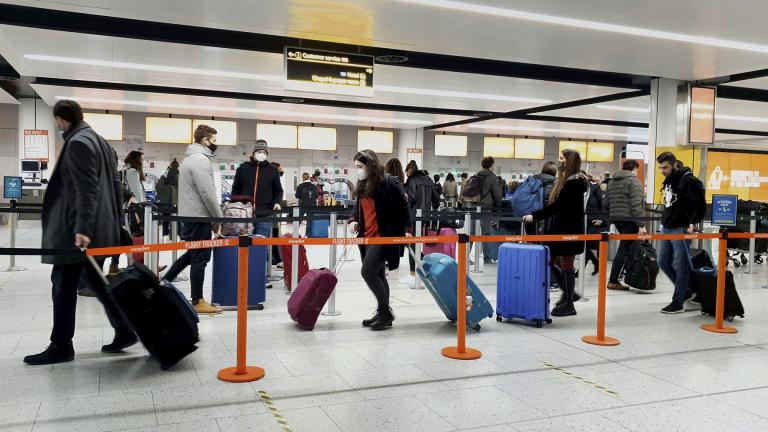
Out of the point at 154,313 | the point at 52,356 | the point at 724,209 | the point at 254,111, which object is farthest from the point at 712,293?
the point at 254,111

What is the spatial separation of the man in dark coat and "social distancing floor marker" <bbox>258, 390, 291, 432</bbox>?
113cm

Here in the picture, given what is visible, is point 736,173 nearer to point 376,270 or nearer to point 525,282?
point 525,282

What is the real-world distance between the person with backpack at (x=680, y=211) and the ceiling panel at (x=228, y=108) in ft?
34.9

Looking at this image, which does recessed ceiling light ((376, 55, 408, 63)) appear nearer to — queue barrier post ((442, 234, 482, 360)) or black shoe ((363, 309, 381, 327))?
black shoe ((363, 309, 381, 327))

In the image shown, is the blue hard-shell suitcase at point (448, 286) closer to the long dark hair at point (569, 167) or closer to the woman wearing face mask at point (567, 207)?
the woman wearing face mask at point (567, 207)

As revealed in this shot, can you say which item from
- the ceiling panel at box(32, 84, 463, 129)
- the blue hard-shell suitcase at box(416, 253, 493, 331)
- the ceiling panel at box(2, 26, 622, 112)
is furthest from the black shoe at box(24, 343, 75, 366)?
the ceiling panel at box(32, 84, 463, 129)

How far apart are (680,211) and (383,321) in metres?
3.34

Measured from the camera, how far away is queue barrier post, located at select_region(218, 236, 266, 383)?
3699 mm

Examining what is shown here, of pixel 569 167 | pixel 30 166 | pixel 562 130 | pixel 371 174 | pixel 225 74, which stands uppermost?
pixel 562 130

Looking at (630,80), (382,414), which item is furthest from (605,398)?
(630,80)

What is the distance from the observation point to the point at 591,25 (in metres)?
7.24

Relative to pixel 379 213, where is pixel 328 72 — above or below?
above

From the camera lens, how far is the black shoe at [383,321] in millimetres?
5176

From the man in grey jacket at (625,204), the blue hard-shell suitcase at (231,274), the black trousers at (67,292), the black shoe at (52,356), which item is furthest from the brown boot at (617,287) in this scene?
the black shoe at (52,356)
